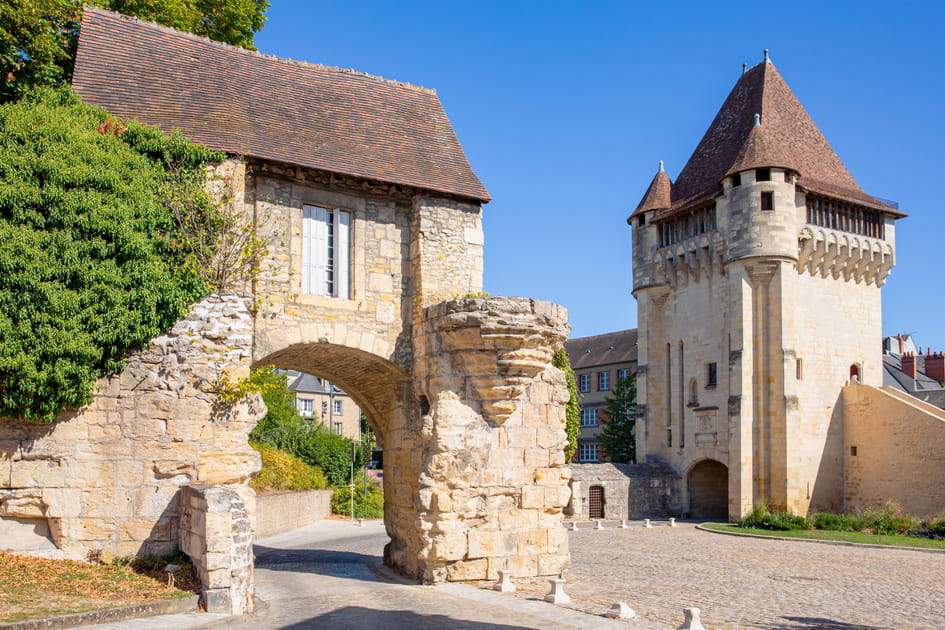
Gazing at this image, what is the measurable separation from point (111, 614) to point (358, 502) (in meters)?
23.5

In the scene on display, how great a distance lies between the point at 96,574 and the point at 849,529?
23618 mm

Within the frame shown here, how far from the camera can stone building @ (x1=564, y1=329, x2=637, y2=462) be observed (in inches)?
1967

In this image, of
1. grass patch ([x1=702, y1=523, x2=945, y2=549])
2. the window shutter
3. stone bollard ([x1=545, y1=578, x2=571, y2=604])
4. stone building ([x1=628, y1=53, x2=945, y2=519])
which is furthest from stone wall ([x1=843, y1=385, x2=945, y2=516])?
the window shutter

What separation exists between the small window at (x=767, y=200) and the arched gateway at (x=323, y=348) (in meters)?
19.2

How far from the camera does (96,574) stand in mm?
9469

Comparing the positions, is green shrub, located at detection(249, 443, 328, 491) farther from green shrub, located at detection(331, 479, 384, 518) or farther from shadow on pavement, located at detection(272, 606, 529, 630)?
shadow on pavement, located at detection(272, 606, 529, 630)

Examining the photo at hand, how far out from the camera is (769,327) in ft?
99.2

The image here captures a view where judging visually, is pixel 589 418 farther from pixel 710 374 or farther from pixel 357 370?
pixel 357 370

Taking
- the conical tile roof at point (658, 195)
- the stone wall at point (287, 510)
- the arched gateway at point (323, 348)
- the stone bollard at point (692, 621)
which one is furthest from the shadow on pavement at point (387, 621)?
the conical tile roof at point (658, 195)

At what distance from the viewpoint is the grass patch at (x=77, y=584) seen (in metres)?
8.12

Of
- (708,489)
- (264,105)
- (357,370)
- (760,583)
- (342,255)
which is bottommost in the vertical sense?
(708,489)

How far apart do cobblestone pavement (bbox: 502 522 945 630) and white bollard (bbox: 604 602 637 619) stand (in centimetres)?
32

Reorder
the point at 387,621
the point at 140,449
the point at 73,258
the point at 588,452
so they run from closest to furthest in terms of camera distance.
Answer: the point at 387,621 → the point at 73,258 → the point at 140,449 → the point at 588,452

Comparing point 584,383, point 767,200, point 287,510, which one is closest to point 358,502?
point 287,510
